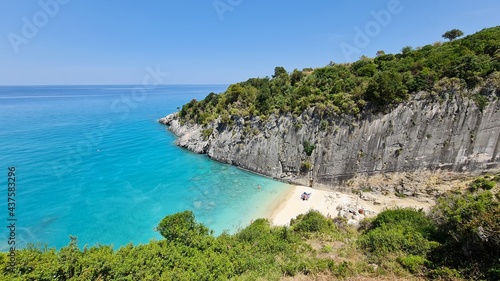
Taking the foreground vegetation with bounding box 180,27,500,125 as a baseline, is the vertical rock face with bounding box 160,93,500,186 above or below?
below

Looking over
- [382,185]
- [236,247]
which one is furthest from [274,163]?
[236,247]

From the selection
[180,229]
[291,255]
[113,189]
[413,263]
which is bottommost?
[113,189]

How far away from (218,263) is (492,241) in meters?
11.2

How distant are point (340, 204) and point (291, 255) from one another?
13207 mm

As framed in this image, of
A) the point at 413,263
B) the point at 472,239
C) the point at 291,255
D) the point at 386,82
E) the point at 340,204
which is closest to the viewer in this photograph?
the point at 472,239

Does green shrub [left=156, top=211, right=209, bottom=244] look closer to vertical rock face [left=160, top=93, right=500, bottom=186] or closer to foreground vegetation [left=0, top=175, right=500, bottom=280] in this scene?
foreground vegetation [left=0, top=175, right=500, bottom=280]

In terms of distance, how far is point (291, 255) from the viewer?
1238 cm

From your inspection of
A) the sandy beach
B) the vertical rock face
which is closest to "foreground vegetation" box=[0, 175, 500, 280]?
the sandy beach

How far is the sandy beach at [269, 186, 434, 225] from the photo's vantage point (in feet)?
71.2

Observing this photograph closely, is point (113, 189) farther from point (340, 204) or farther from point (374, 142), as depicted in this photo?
point (374, 142)

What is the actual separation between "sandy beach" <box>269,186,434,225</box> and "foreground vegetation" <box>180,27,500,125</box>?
9.74 meters

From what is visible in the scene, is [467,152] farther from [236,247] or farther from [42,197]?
[42,197]

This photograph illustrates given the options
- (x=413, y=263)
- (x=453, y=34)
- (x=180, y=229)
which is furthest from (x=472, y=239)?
(x=453, y=34)

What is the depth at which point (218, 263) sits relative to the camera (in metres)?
10.6
